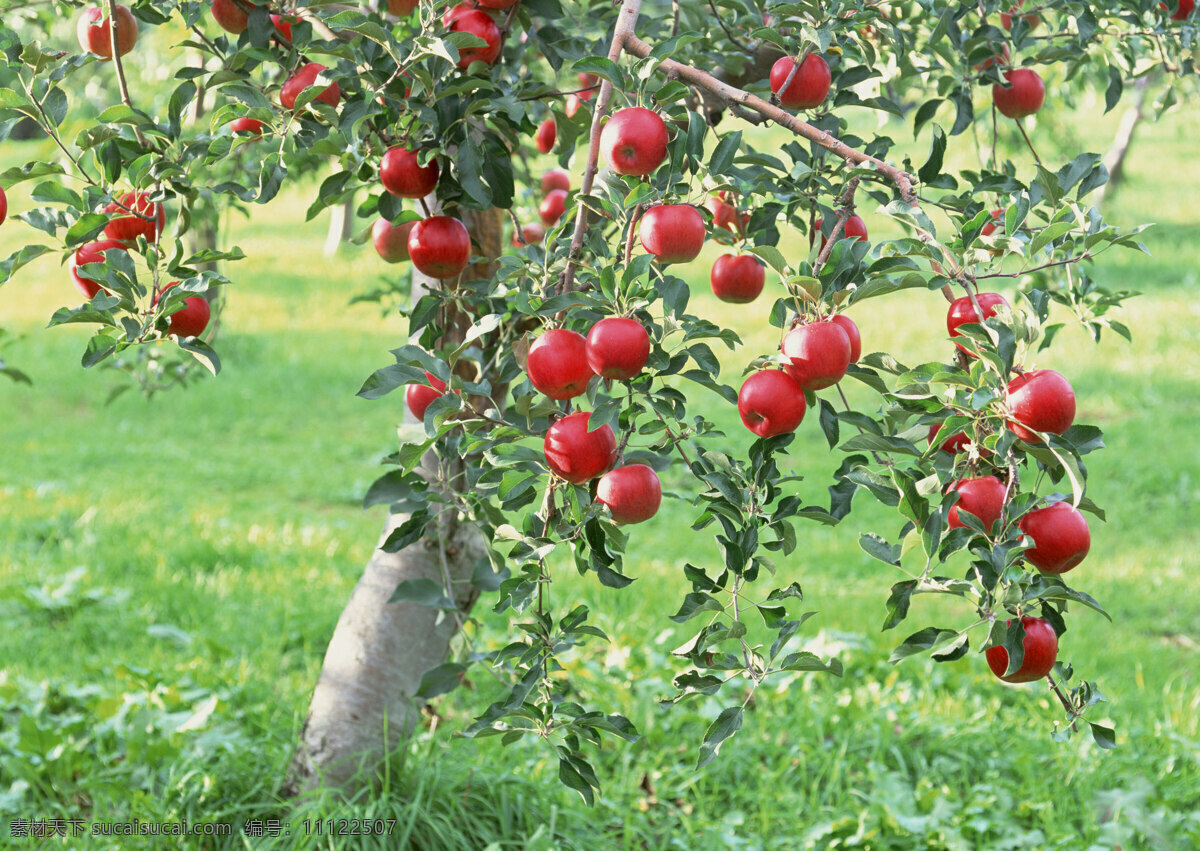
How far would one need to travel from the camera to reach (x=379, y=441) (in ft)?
20.3

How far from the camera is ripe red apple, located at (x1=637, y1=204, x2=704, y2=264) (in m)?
1.10

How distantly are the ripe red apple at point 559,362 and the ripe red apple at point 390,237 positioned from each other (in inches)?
23.7

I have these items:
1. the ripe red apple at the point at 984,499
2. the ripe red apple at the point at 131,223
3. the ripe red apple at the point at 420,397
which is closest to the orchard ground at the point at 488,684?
the ripe red apple at the point at 420,397

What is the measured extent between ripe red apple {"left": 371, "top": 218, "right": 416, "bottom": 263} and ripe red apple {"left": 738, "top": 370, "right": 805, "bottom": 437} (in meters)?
0.74

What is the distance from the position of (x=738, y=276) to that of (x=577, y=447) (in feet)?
1.60

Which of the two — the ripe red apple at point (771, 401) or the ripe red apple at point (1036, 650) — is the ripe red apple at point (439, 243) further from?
the ripe red apple at point (1036, 650)

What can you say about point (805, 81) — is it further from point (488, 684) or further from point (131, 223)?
point (488, 684)

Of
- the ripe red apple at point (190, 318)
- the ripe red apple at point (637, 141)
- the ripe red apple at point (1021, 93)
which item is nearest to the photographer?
the ripe red apple at point (637, 141)

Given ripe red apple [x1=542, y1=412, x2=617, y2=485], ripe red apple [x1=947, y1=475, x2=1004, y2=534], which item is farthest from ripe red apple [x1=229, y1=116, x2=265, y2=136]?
ripe red apple [x1=947, y1=475, x2=1004, y2=534]

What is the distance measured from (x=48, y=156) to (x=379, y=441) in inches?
96.9

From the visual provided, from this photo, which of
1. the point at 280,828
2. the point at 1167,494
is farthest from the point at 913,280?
the point at 1167,494

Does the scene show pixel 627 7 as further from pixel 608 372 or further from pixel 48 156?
pixel 48 156

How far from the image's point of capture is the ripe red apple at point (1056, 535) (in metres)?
1.02

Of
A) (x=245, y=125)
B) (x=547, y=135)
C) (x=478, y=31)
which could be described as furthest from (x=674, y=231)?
(x=547, y=135)
